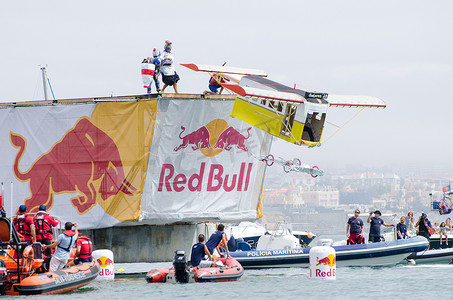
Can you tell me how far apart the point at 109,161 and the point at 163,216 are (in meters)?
2.75

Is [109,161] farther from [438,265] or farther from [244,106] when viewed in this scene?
[438,265]

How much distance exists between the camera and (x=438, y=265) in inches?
1299

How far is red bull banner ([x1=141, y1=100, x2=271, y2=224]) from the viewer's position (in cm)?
3219

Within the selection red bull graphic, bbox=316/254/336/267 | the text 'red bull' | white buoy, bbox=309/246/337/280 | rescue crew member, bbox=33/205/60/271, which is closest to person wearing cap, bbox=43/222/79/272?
rescue crew member, bbox=33/205/60/271

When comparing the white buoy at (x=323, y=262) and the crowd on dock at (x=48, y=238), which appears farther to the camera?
the white buoy at (x=323, y=262)

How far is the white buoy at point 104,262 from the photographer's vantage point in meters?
28.2

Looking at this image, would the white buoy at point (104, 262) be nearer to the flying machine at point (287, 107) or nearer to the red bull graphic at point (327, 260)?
the red bull graphic at point (327, 260)

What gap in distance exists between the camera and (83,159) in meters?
32.5

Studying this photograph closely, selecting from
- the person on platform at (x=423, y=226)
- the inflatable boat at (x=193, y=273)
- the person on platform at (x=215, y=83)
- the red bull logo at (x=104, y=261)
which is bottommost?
the inflatable boat at (x=193, y=273)

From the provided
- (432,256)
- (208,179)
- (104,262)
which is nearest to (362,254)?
(432,256)

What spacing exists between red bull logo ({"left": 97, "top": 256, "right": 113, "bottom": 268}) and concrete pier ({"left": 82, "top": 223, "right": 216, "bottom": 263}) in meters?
4.60

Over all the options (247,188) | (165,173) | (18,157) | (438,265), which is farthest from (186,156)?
(438,265)

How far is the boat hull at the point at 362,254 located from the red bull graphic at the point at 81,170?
224 inches

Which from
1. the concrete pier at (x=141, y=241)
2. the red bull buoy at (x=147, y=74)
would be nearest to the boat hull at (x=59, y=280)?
the concrete pier at (x=141, y=241)
